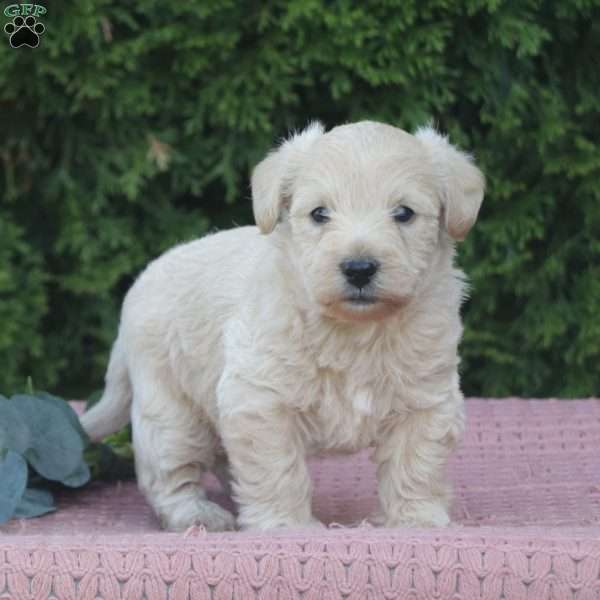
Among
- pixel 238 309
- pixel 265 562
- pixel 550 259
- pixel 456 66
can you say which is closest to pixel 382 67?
pixel 456 66

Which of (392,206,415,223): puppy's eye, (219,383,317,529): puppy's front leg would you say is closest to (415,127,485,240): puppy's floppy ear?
(392,206,415,223): puppy's eye

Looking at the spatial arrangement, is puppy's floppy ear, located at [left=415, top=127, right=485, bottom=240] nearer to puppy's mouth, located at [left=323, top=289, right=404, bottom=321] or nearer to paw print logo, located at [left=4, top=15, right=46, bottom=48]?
puppy's mouth, located at [left=323, top=289, right=404, bottom=321]

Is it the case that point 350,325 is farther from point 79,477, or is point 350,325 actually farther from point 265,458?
point 79,477

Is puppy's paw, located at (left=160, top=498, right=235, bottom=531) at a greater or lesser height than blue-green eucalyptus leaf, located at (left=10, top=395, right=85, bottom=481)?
lesser

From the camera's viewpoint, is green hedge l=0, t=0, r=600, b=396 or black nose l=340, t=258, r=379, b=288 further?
green hedge l=0, t=0, r=600, b=396

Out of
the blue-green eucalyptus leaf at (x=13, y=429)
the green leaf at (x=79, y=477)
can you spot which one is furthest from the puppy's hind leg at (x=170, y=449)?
the blue-green eucalyptus leaf at (x=13, y=429)

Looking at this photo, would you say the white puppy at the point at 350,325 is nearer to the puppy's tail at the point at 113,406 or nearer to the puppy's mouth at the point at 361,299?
the puppy's mouth at the point at 361,299
